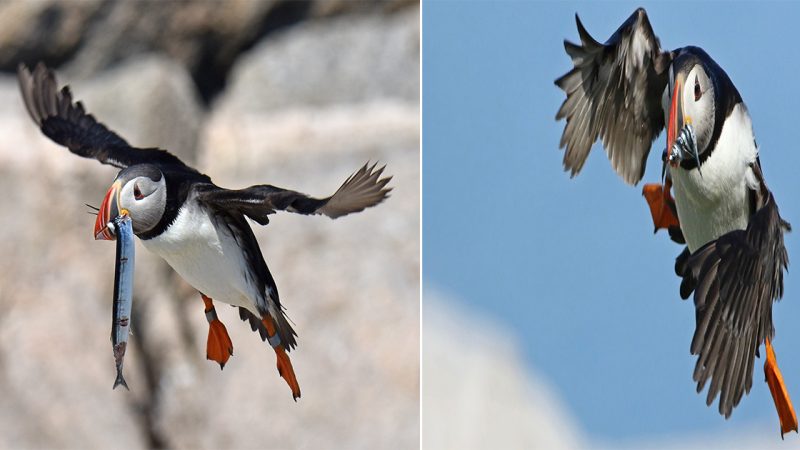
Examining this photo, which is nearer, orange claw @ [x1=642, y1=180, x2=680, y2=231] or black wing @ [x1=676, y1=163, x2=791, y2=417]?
black wing @ [x1=676, y1=163, x2=791, y2=417]

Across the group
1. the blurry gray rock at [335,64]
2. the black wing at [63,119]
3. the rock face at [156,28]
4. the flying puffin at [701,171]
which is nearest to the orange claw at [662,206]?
the flying puffin at [701,171]

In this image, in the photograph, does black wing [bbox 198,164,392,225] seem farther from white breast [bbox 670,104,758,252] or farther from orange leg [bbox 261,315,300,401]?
white breast [bbox 670,104,758,252]

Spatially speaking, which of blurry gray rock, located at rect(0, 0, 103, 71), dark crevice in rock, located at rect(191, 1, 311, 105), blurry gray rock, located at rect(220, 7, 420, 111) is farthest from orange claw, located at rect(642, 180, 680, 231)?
blurry gray rock, located at rect(0, 0, 103, 71)

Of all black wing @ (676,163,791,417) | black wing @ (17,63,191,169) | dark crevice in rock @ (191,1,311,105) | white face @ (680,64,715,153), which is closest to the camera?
black wing @ (676,163,791,417)

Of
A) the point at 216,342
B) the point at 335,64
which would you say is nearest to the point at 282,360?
the point at 216,342

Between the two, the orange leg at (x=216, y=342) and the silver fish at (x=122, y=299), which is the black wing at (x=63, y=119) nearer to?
the orange leg at (x=216, y=342)

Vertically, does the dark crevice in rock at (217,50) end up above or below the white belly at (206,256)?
above
